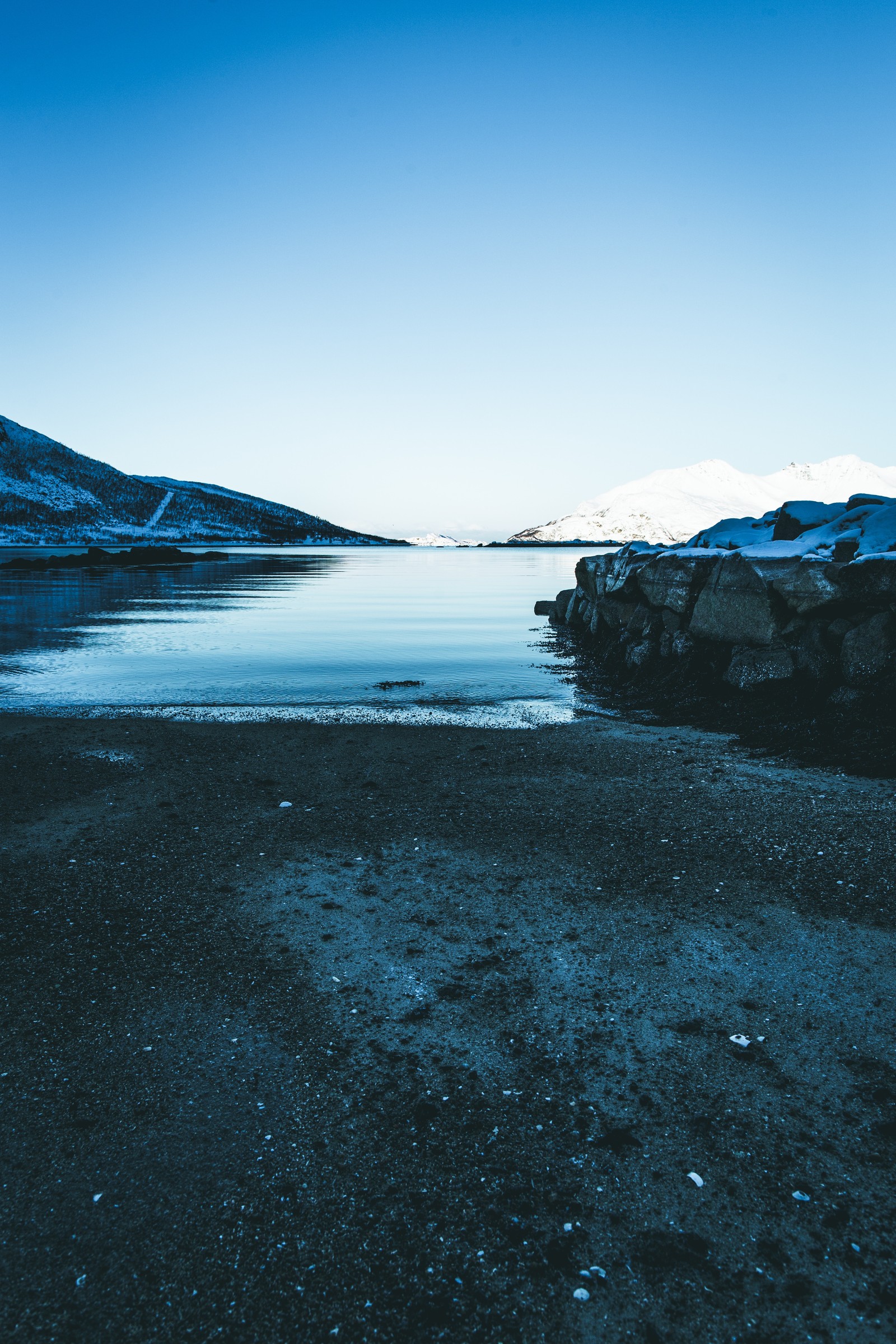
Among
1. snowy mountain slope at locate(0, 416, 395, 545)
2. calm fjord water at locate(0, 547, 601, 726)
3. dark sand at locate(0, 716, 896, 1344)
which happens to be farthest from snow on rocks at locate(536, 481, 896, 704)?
snowy mountain slope at locate(0, 416, 395, 545)

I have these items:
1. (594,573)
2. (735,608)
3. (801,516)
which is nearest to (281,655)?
(594,573)

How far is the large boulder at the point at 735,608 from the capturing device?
974 centimetres

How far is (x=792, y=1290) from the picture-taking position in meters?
2.21

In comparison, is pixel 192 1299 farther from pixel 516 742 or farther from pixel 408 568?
pixel 408 568

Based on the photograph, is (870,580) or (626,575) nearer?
(870,580)

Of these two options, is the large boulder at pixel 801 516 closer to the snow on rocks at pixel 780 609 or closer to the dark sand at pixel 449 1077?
the snow on rocks at pixel 780 609

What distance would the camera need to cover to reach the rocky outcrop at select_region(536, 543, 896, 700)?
27.9 feet

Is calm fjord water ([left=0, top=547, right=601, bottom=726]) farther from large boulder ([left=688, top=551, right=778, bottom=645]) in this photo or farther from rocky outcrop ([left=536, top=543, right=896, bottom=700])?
large boulder ([left=688, top=551, right=778, bottom=645])

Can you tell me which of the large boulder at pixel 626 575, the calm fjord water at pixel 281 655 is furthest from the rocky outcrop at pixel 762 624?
the calm fjord water at pixel 281 655

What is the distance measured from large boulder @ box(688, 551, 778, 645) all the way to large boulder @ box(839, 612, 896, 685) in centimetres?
111

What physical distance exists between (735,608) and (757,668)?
40.8 inches

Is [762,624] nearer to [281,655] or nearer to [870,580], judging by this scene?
[870,580]

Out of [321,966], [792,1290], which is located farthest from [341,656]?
[792,1290]

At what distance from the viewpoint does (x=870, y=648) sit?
848 cm
